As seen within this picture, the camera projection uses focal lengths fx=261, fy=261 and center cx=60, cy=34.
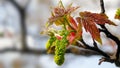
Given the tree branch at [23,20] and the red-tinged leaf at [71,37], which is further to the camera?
the tree branch at [23,20]

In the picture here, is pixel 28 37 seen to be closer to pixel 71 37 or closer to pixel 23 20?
pixel 23 20

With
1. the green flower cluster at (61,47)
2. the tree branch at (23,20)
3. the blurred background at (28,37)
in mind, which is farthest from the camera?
the tree branch at (23,20)

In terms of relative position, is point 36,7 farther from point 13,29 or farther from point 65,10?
point 65,10

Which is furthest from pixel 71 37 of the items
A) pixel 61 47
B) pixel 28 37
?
pixel 28 37

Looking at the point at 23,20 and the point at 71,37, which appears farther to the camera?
the point at 23,20

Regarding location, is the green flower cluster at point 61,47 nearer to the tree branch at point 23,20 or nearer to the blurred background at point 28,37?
the blurred background at point 28,37

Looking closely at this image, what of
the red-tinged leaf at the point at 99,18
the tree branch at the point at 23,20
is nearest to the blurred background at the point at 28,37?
the tree branch at the point at 23,20

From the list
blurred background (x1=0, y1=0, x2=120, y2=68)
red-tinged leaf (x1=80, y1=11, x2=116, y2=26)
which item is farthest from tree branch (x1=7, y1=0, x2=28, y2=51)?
red-tinged leaf (x1=80, y1=11, x2=116, y2=26)

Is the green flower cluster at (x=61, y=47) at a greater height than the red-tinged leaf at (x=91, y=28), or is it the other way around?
the red-tinged leaf at (x=91, y=28)

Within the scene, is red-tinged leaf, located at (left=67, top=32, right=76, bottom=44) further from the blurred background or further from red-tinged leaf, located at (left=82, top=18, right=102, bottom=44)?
the blurred background
